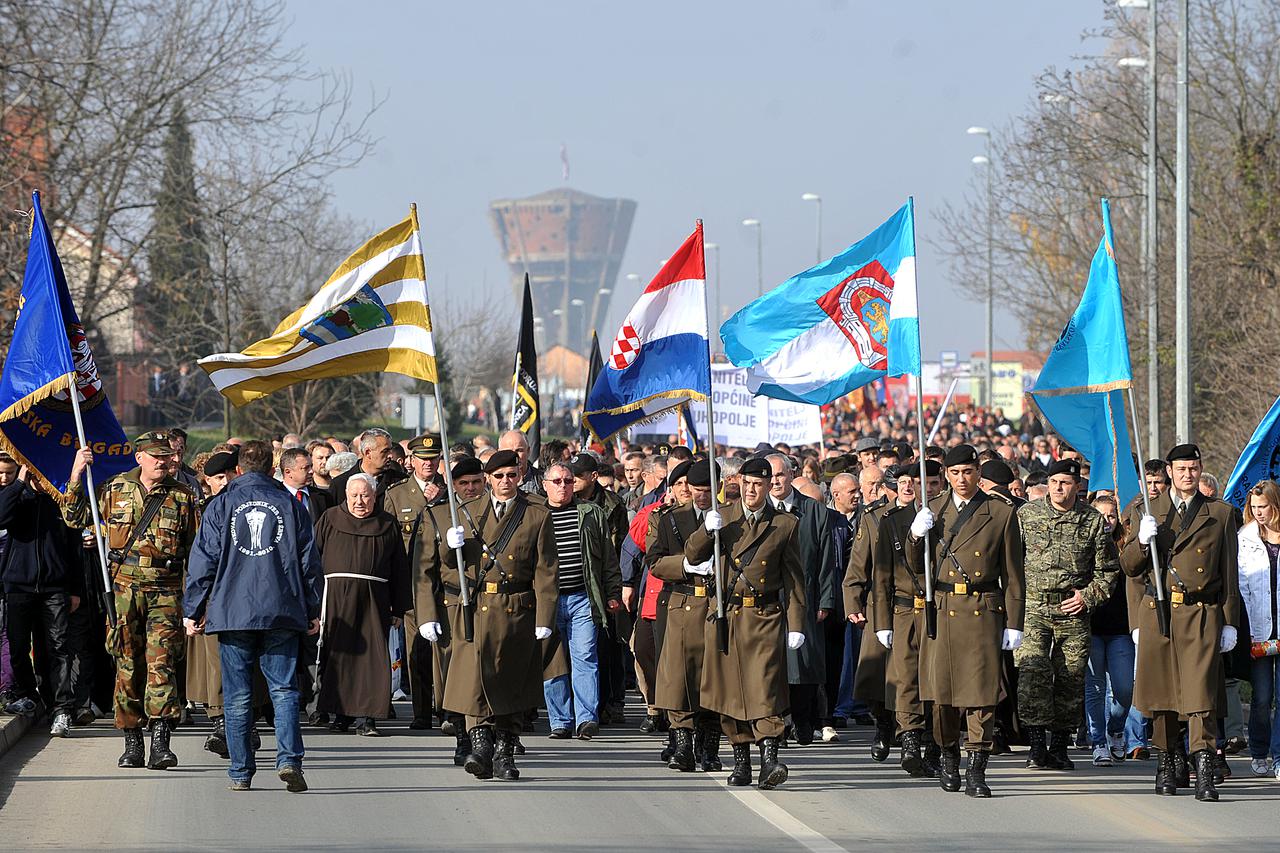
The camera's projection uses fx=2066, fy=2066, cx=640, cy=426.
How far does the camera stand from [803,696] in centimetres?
1343

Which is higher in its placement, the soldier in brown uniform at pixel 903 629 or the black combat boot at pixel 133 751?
the soldier in brown uniform at pixel 903 629

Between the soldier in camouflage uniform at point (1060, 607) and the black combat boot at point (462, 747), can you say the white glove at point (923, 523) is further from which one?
the black combat boot at point (462, 747)

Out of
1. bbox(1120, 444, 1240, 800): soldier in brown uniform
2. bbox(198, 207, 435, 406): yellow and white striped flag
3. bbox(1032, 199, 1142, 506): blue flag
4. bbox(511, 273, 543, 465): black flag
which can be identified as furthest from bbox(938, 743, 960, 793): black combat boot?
bbox(511, 273, 543, 465): black flag

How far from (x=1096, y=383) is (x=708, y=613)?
2804 mm

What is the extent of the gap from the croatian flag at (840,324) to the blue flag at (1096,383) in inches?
37.4

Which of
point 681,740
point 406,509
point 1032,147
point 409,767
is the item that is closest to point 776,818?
point 681,740

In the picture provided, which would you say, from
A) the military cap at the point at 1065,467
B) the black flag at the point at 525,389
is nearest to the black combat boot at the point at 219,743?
the military cap at the point at 1065,467

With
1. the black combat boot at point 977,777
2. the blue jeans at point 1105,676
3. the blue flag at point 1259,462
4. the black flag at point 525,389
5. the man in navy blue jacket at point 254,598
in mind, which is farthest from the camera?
the black flag at point 525,389

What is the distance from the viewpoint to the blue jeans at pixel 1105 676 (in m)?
12.5

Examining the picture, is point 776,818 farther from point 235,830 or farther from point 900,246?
point 900,246

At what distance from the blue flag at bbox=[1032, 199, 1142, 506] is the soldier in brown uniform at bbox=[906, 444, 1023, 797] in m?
1.26

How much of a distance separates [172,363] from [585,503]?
23.9 m

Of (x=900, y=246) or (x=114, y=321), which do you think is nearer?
(x=900, y=246)

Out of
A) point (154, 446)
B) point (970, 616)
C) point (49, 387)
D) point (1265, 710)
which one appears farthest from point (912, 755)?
point (49, 387)
